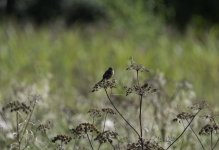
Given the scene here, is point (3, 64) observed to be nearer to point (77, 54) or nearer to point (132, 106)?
point (77, 54)

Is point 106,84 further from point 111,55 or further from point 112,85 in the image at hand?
point 111,55

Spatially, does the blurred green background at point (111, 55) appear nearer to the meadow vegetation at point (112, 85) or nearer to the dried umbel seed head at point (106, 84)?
the meadow vegetation at point (112, 85)

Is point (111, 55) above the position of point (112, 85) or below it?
above

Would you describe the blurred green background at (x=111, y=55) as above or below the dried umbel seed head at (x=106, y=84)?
above

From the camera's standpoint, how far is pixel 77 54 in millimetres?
8961

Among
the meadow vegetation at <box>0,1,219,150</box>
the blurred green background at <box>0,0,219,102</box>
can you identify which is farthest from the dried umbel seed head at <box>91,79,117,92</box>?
the blurred green background at <box>0,0,219,102</box>

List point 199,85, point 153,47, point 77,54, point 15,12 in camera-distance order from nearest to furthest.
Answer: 1. point 199,85
2. point 77,54
3. point 153,47
4. point 15,12

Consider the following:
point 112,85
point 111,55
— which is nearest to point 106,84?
point 112,85

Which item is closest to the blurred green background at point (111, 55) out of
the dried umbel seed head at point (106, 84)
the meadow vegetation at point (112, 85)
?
the meadow vegetation at point (112, 85)

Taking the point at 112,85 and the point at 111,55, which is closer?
the point at 112,85

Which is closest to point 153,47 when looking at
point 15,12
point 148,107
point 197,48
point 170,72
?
point 197,48

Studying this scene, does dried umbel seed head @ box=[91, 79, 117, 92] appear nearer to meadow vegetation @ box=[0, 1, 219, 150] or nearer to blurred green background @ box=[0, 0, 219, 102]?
meadow vegetation @ box=[0, 1, 219, 150]

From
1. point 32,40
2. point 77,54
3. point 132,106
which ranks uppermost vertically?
point 32,40

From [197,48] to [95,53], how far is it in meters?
1.36
